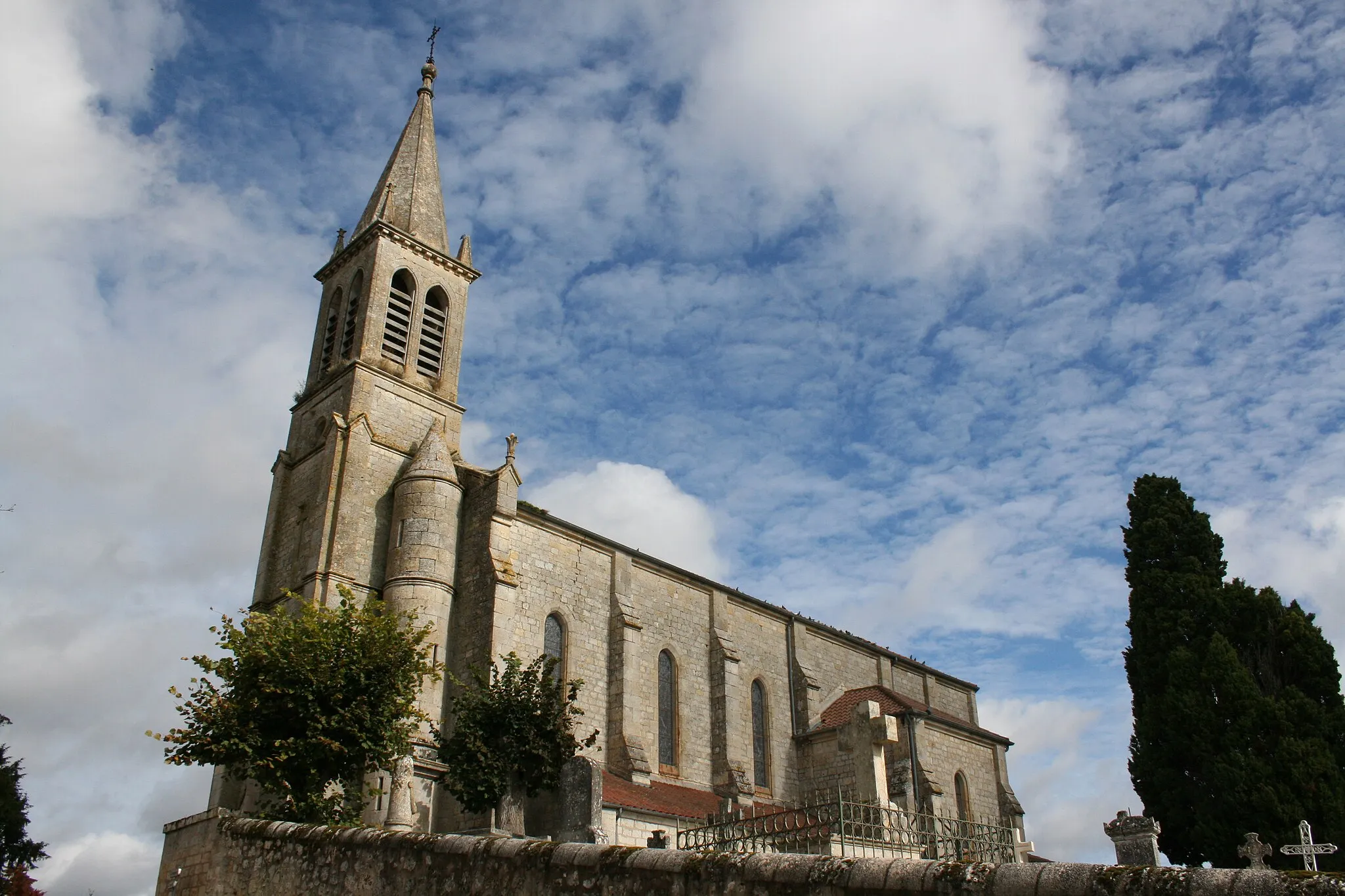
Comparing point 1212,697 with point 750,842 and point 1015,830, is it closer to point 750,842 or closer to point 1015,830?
point 1015,830

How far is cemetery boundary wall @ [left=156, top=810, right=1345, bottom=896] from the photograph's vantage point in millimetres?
5070

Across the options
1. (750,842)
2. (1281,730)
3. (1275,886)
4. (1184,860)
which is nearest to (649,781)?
(750,842)

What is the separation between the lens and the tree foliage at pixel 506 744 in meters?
17.6

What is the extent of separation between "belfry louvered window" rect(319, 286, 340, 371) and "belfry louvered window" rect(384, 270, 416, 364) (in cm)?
183

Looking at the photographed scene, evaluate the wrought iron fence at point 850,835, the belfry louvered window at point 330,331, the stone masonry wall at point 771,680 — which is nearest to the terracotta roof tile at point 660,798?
the stone masonry wall at point 771,680

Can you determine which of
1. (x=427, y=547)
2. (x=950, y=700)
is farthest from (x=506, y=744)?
(x=950, y=700)

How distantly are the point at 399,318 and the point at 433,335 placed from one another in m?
1.21

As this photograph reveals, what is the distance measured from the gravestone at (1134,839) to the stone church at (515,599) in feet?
13.9

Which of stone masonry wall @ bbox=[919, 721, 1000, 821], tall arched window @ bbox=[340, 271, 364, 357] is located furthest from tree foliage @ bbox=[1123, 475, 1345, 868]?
tall arched window @ bbox=[340, 271, 364, 357]

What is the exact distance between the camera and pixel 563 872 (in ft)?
26.3

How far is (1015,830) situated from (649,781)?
10.7 metres

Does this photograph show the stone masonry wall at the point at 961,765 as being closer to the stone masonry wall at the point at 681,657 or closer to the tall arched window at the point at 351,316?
the stone masonry wall at the point at 681,657

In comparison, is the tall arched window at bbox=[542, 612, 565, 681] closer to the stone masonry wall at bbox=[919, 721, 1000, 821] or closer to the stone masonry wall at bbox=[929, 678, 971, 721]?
the stone masonry wall at bbox=[919, 721, 1000, 821]

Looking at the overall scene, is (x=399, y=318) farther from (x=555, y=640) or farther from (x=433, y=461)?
(x=555, y=640)
